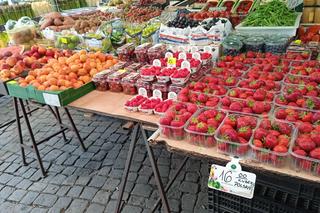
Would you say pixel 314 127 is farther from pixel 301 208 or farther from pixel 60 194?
pixel 60 194

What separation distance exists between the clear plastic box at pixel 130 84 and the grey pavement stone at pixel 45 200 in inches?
53.1

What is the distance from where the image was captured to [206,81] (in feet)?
7.52

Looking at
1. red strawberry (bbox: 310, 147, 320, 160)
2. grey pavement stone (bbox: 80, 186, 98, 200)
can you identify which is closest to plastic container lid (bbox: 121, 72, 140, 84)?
grey pavement stone (bbox: 80, 186, 98, 200)

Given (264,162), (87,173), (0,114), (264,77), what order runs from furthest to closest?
(0,114)
(87,173)
(264,77)
(264,162)

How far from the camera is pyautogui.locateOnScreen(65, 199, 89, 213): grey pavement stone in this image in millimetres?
2760

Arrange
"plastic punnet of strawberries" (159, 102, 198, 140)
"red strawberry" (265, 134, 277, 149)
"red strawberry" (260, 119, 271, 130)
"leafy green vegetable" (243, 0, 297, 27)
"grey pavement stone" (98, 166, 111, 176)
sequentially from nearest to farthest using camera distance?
"red strawberry" (265, 134, 277, 149) < "red strawberry" (260, 119, 271, 130) < "plastic punnet of strawberries" (159, 102, 198, 140) < "grey pavement stone" (98, 166, 111, 176) < "leafy green vegetable" (243, 0, 297, 27)

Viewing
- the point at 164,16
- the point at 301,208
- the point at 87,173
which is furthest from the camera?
the point at 164,16

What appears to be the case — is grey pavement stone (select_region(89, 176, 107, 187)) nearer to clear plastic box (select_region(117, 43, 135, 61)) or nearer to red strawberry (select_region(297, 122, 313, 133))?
clear plastic box (select_region(117, 43, 135, 61))

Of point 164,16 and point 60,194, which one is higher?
point 164,16

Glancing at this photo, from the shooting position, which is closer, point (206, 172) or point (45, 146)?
point (206, 172)

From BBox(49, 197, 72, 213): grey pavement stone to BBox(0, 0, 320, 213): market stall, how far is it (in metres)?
0.84

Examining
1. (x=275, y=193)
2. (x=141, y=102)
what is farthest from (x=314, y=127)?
(x=141, y=102)

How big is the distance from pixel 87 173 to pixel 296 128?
92.4 inches

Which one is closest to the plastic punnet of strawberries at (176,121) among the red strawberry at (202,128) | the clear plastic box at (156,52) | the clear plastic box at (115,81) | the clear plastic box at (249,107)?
the red strawberry at (202,128)
